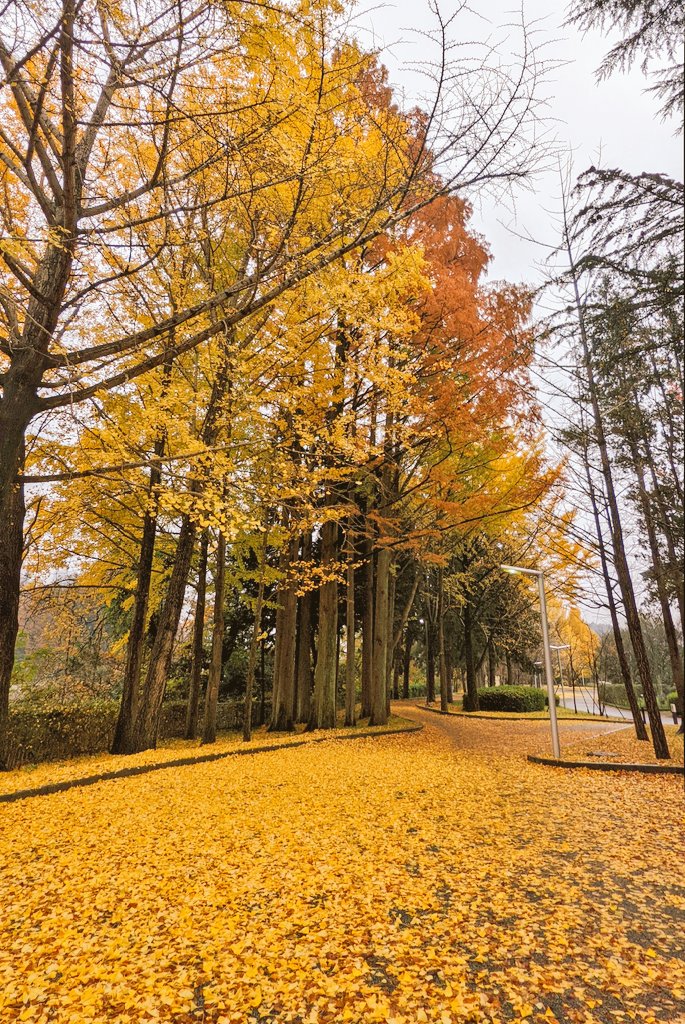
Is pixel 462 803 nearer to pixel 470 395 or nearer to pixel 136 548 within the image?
pixel 470 395

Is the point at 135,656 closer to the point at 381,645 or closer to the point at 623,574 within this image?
the point at 381,645

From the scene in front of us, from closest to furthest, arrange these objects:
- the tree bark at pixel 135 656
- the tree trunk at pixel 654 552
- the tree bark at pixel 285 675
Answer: the tree bark at pixel 135 656 < the tree trunk at pixel 654 552 < the tree bark at pixel 285 675

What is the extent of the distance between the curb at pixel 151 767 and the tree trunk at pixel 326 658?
4.11 ft

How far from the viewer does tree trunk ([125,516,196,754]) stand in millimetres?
9758

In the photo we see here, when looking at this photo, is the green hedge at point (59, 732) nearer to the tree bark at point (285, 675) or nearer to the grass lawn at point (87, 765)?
the grass lawn at point (87, 765)

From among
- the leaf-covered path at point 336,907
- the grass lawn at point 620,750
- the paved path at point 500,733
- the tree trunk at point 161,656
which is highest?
the tree trunk at point 161,656

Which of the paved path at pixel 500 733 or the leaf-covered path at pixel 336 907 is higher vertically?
the leaf-covered path at pixel 336 907

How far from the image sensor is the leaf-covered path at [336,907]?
2.76m

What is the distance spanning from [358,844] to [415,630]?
84.2 feet

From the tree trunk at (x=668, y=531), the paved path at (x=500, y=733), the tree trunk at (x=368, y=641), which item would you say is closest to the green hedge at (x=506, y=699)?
the paved path at (x=500, y=733)

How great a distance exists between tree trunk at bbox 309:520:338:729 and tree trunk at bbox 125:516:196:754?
4.10 m

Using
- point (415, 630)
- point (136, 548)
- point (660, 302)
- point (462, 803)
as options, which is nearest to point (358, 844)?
point (462, 803)

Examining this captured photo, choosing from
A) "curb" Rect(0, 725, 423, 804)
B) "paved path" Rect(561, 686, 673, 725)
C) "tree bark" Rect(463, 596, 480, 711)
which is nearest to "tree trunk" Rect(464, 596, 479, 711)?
"tree bark" Rect(463, 596, 480, 711)

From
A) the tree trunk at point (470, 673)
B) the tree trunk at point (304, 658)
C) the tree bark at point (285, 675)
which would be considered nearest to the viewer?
the tree bark at point (285, 675)
